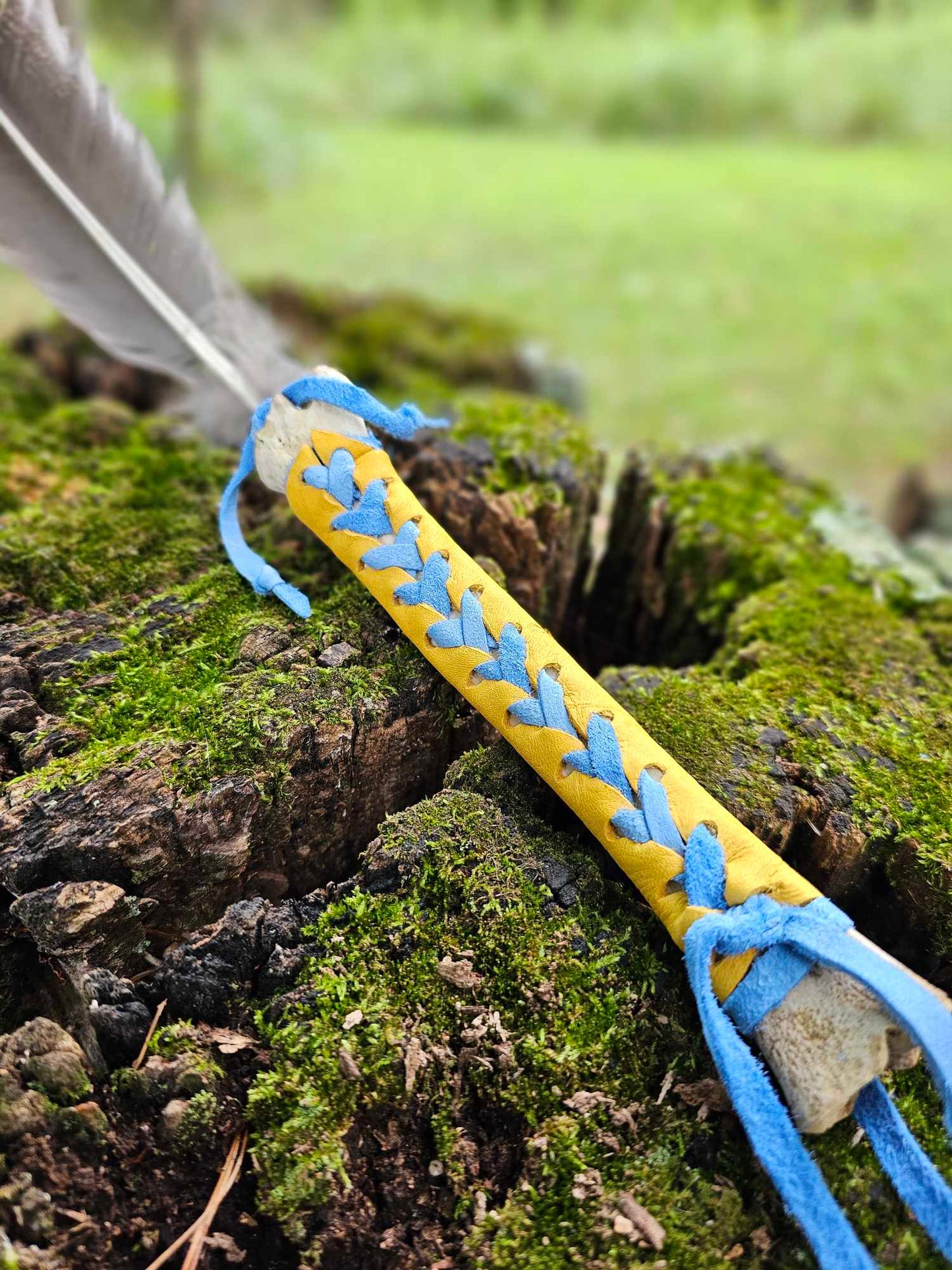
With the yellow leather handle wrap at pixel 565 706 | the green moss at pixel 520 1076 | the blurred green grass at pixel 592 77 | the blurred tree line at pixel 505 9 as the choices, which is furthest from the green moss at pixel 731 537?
the blurred tree line at pixel 505 9

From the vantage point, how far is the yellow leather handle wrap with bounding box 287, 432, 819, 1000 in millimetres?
751

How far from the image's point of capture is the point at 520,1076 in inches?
28.0

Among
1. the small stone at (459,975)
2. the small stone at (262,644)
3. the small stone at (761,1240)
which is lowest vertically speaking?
the small stone at (761,1240)

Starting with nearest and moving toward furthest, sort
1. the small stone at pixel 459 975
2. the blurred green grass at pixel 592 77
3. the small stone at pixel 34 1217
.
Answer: the small stone at pixel 34 1217, the small stone at pixel 459 975, the blurred green grass at pixel 592 77

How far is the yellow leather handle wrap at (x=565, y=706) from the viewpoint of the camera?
0.75 meters

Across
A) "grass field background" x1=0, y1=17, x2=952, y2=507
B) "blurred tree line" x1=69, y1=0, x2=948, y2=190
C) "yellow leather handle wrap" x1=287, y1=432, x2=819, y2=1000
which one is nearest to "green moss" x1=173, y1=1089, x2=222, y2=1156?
"yellow leather handle wrap" x1=287, y1=432, x2=819, y2=1000

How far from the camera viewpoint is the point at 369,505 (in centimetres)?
95

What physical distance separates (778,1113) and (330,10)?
943 centimetres

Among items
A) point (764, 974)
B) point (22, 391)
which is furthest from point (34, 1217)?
point (22, 391)

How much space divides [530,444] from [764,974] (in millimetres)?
756

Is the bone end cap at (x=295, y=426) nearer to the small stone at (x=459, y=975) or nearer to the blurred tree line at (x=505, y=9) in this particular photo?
the small stone at (x=459, y=975)

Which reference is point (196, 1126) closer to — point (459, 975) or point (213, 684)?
point (459, 975)

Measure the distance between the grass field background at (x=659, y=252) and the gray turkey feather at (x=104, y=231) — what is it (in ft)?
5.38

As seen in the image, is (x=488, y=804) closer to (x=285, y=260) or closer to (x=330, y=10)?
(x=285, y=260)
